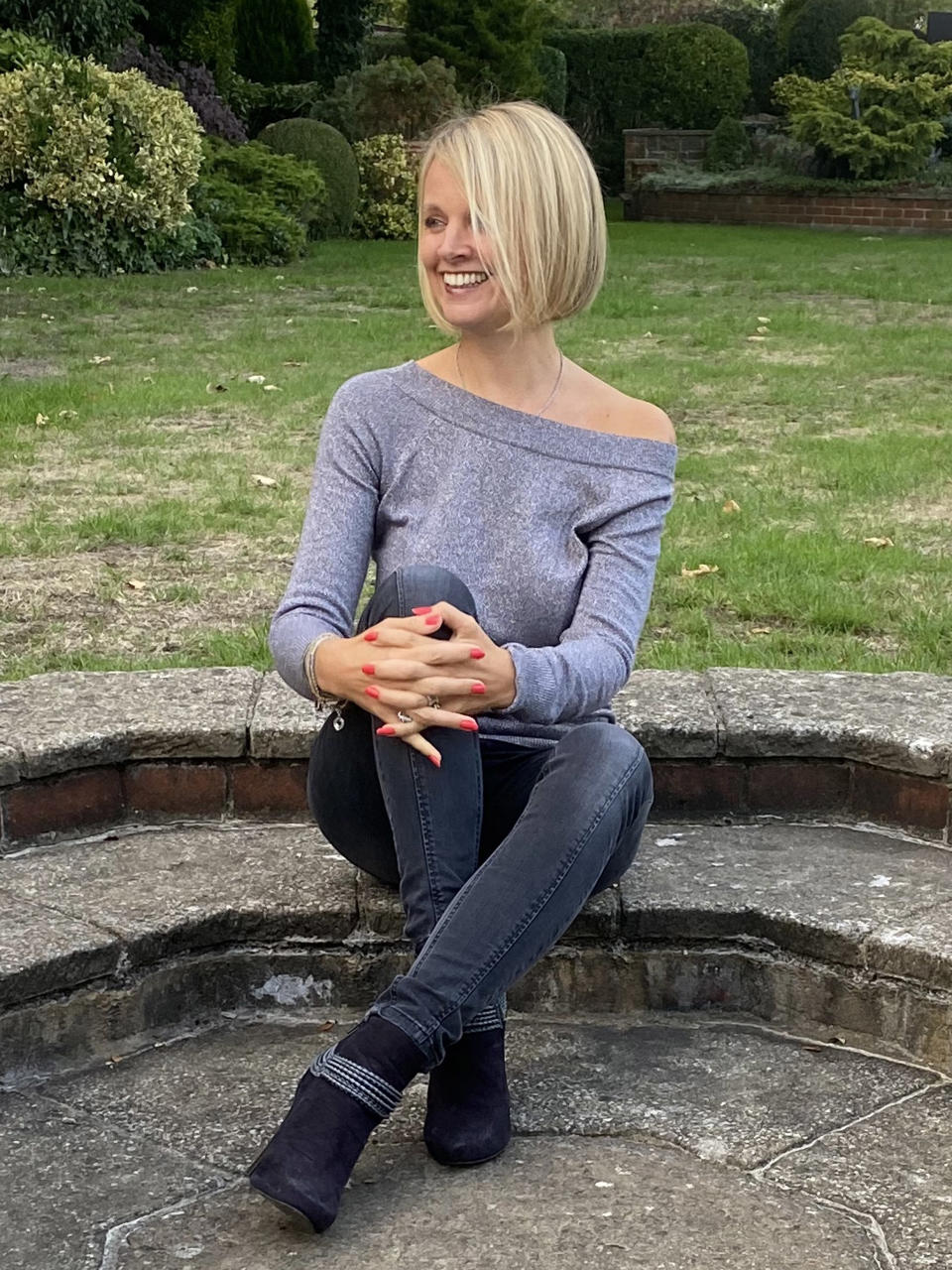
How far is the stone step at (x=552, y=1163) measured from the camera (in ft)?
6.05

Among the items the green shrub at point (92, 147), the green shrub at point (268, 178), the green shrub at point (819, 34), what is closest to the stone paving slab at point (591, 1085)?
the green shrub at point (92, 147)

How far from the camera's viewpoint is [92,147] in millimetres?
11742

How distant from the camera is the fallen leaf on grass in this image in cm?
436

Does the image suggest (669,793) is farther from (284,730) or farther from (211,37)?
(211,37)

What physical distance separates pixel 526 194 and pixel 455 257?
14 centimetres

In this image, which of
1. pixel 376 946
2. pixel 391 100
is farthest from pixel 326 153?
pixel 376 946

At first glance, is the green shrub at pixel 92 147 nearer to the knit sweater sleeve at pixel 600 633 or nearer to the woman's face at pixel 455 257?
the woman's face at pixel 455 257

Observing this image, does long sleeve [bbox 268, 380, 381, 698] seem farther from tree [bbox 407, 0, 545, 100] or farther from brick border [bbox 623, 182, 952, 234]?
tree [bbox 407, 0, 545, 100]

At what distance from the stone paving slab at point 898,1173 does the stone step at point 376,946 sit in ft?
0.62

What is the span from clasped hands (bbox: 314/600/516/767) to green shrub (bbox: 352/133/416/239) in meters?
14.0

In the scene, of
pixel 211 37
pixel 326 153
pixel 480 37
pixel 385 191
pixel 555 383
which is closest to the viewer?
pixel 555 383

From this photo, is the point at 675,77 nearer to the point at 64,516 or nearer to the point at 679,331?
the point at 679,331

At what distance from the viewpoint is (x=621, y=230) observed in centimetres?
A: 1716

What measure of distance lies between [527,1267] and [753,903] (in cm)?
80
